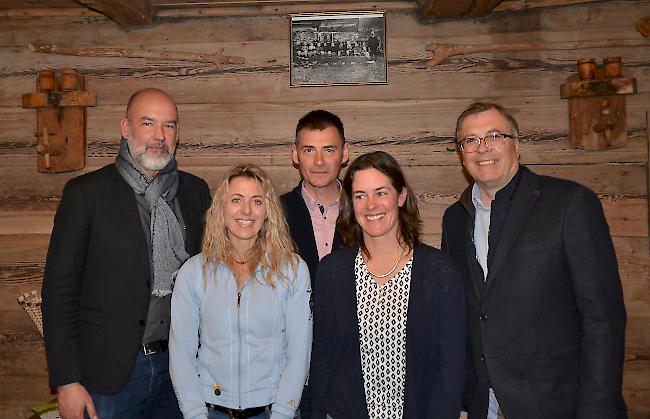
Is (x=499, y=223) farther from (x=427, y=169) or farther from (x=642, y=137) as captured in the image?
(x=642, y=137)

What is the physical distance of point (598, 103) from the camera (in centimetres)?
358

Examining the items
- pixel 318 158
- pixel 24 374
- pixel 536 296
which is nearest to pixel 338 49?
pixel 318 158

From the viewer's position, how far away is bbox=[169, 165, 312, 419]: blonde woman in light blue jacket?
7.35 ft

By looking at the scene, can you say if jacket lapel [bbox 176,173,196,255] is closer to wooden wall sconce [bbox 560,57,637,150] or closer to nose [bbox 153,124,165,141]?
nose [bbox 153,124,165,141]

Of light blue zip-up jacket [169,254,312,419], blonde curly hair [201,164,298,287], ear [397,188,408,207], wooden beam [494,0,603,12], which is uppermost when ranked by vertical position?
wooden beam [494,0,603,12]

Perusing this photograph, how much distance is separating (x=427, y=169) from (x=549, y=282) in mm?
1761

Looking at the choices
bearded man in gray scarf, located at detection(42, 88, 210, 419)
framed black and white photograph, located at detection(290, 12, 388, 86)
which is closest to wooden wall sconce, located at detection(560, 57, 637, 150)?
framed black and white photograph, located at detection(290, 12, 388, 86)

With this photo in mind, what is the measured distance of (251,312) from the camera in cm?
227

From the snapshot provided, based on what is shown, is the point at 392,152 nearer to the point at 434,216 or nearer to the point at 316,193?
the point at 434,216

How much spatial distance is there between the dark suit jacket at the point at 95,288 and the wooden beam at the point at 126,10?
1394mm

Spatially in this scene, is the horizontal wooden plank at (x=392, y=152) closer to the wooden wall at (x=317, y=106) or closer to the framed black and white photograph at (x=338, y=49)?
the wooden wall at (x=317, y=106)

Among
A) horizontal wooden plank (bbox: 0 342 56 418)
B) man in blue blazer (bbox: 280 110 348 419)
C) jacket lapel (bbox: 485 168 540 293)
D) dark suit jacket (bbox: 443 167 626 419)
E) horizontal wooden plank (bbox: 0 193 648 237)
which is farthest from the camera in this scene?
horizontal wooden plank (bbox: 0 342 56 418)

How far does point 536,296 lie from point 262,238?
1.22 m

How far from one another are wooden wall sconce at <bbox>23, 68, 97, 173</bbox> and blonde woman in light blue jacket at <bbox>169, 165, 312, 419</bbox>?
1916 mm
